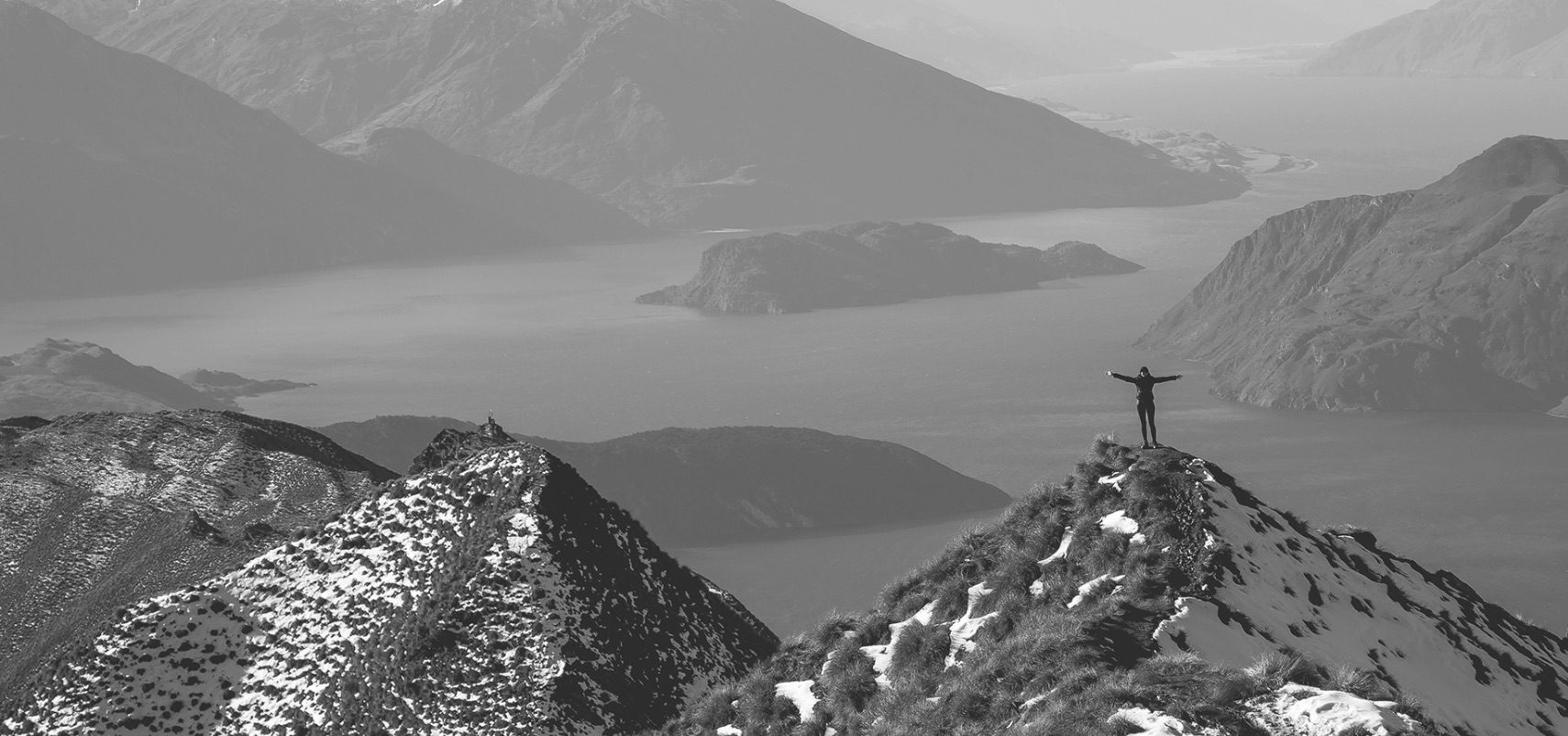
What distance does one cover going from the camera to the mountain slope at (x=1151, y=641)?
1916 centimetres

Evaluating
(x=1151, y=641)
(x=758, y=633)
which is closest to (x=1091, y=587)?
(x=1151, y=641)

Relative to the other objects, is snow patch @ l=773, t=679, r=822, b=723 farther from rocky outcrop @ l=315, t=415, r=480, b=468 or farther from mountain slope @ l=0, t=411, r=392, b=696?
rocky outcrop @ l=315, t=415, r=480, b=468

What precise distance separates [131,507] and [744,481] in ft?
458

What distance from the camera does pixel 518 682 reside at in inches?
1003

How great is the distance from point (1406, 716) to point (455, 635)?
42.9 ft

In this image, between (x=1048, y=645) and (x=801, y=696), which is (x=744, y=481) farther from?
(x=1048, y=645)

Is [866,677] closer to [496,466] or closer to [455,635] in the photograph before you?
[455,635]

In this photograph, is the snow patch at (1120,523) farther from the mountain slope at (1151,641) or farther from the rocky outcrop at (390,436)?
the rocky outcrop at (390,436)

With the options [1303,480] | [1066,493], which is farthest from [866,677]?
[1303,480]

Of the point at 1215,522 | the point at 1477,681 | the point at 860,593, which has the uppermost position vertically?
the point at 1215,522

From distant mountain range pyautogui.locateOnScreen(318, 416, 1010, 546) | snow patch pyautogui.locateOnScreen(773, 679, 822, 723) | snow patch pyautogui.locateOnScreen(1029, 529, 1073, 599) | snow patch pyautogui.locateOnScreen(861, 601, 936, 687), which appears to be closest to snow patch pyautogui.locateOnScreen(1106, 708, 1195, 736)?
snow patch pyautogui.locateOnScreen(861, 601, 936, 687)

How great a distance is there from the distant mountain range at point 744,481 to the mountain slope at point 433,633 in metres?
134

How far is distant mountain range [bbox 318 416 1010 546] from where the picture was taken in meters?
168

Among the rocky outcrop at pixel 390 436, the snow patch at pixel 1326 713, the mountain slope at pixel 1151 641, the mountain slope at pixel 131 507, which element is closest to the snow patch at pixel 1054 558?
the mountain slope at pixel 1151 641
